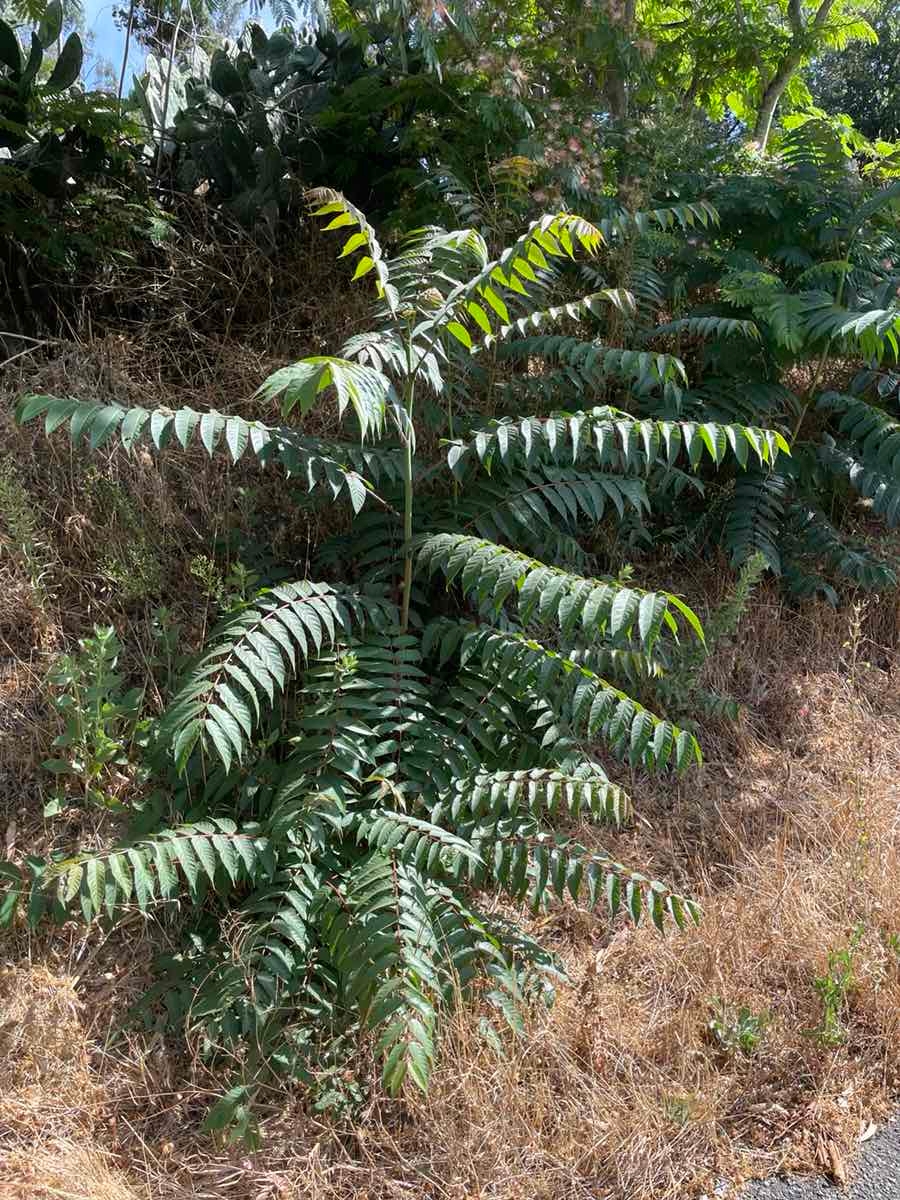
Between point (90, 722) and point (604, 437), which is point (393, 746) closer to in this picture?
point (90, 722)

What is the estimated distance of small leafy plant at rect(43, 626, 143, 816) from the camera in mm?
2818

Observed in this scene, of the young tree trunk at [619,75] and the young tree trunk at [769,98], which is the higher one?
the young tree trunk at [769,98]

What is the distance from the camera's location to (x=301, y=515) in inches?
158

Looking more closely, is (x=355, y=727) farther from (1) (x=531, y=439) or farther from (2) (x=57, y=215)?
(2) (x=57, y=215)

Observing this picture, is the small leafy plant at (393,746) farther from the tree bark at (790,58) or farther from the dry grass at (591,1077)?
the tree bark at (790,58)

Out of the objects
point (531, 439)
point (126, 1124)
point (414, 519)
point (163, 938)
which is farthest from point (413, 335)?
point (126, 1124)

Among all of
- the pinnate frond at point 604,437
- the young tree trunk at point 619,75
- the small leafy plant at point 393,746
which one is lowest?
the small leafy plant at point 393,746

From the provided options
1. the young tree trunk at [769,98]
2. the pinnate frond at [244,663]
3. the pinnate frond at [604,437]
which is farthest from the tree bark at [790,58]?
the pinnate frond at [244,663]

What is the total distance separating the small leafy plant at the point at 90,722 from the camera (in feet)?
9.25

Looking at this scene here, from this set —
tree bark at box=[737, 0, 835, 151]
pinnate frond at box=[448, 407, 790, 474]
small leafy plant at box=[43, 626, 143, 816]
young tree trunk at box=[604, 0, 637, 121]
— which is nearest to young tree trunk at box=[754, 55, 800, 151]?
tree bark at box=[737, 0, 835, 151]

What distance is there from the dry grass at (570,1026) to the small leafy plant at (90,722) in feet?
0.41

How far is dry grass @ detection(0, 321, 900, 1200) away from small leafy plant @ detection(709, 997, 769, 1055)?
35 mm

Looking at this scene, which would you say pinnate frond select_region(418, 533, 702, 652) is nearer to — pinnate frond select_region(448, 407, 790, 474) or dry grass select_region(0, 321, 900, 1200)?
pinnate frond select_region(448, 407, 790, 474)

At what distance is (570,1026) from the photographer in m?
2.64
